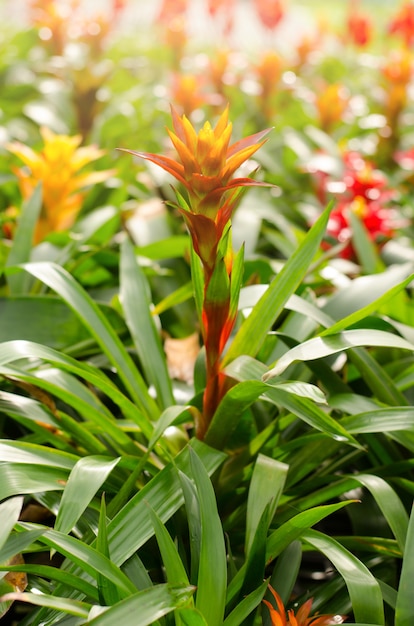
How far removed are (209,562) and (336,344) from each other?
33cm

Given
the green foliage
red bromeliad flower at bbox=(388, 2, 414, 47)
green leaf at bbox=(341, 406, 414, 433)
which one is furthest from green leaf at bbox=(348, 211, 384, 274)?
red bromeliad flower at bbox=(388, 2, 414, 47)

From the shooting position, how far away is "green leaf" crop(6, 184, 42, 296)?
150 cm

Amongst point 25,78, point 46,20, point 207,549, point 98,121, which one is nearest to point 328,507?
point 207,549

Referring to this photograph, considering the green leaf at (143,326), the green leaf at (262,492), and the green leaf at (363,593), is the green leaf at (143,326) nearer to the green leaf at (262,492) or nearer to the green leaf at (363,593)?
the green leaf at (262,492)

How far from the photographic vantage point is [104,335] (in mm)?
1221

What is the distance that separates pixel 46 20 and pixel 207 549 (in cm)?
311

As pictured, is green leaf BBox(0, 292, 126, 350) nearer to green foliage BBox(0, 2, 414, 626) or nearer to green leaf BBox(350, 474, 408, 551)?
green foliage BBox(0, 2, 414, 626)

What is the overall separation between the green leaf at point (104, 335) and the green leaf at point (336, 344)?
320 mm

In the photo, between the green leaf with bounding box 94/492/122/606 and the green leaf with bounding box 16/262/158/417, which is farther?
the green leaf with bounding box 16/262/158/417

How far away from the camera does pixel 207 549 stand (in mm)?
864

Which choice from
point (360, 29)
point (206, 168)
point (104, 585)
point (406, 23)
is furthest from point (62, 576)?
point (360, 29)

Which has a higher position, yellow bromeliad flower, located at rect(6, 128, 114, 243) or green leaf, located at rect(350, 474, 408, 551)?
yellow bromeliad flower, located at rect(6, 128, 114, 243)

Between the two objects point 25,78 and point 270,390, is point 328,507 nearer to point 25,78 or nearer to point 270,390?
point 270,390

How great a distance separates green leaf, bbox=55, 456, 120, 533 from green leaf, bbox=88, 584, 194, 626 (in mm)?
126
